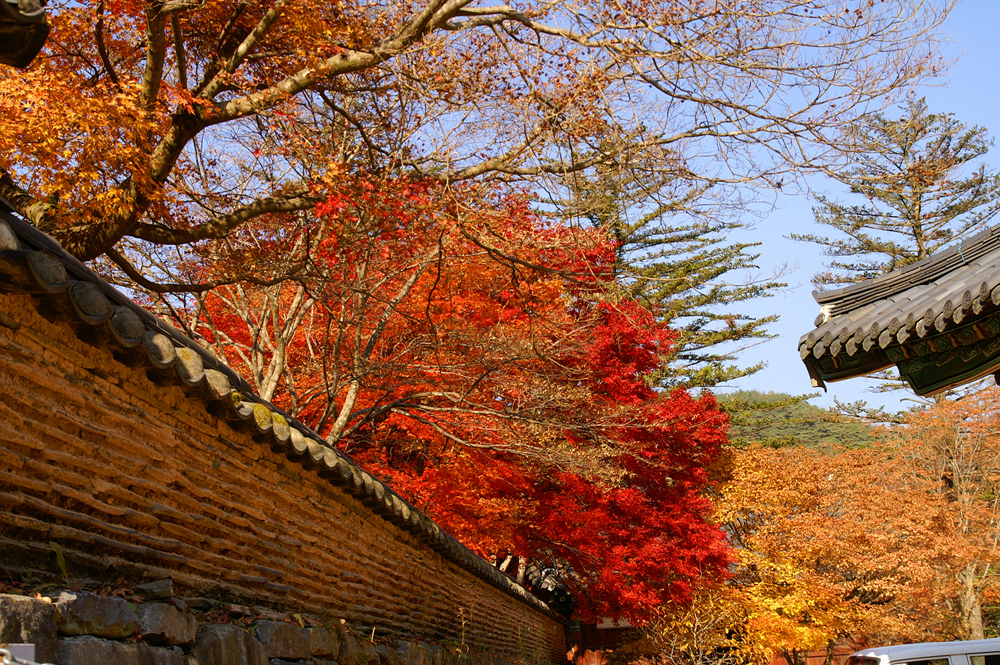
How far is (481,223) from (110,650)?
5.63 meters

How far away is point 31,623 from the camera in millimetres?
2623

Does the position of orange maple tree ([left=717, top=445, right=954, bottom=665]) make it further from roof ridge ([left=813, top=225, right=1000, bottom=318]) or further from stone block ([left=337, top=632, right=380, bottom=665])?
roof ridge ([left=813, top=225, right=1000, bottom=318])

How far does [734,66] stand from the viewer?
673 cm

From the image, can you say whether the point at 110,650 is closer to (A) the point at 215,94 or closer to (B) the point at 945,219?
(A) the point at 215,94

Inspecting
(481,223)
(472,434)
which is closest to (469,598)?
(472,434)

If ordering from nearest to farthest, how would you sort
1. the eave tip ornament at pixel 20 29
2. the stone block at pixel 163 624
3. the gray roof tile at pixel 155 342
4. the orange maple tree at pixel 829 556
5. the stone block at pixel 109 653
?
the eave tip ornament at pixel 20 29 < the stone block at pixel 109 653 < the gray roof tile at pixel 155 342 < the stone block at pixel 163 624 < the orange maple tree at pixel 829 556

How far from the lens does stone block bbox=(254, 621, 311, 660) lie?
14.8ft

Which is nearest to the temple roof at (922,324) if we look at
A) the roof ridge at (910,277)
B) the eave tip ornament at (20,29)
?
the roof ridge at (910,277)

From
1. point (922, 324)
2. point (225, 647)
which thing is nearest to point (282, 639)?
point (225, 647)

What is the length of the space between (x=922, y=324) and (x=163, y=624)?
163 inches

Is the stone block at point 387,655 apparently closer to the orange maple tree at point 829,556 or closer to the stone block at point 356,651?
the stone block at point 356,651

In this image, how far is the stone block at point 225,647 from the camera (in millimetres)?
3800

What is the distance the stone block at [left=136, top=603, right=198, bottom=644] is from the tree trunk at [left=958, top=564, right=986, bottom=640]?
804 inches

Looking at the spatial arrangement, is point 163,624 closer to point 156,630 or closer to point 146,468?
point 156,630
